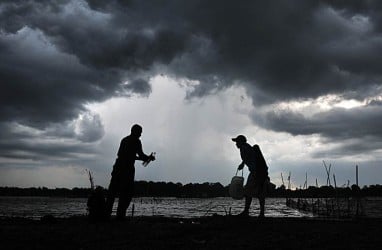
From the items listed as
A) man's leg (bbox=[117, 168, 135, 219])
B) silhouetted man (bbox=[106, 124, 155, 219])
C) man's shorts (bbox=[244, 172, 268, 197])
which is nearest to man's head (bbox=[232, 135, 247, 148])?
man's shorts (bbox=[244, 172, 268, 197])

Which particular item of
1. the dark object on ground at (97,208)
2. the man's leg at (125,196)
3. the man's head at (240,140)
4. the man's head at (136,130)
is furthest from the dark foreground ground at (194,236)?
the man's head at (240,140)

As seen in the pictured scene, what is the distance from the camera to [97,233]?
895 cm

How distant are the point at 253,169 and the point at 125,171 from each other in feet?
12.6

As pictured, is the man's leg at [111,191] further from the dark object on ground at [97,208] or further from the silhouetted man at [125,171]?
the dark object on ground at [97,208]

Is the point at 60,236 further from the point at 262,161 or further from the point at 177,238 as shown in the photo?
the point at 262,161

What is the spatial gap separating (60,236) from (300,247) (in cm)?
448

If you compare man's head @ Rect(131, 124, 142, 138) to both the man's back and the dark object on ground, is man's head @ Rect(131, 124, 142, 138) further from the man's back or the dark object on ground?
the dark object on ground

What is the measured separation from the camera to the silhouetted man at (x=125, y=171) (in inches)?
443

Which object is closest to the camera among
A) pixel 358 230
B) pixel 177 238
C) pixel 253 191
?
pixel 177 238

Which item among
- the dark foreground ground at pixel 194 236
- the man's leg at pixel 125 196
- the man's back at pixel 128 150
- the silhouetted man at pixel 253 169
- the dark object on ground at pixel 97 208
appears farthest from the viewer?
the silhouetted man at pixel 253 169

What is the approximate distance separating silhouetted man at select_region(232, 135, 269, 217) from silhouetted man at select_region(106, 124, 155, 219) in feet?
9.43

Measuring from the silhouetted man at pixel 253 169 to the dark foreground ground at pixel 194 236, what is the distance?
2.42 m

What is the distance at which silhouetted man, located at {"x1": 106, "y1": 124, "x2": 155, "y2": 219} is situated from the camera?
1124 centimetres

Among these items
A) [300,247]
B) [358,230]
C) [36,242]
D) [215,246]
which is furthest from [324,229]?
[36,242]
